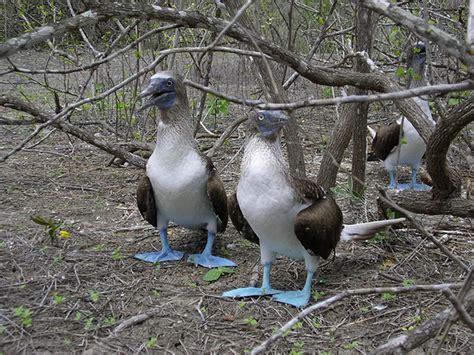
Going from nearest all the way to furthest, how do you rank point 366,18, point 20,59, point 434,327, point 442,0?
A: point 434,327, point 366,18, point 442,0, point 20,59

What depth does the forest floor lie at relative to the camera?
294 cm

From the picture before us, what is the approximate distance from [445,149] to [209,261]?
5.37ft

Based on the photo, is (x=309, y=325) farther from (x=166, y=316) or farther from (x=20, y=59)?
(x=20, y=59)

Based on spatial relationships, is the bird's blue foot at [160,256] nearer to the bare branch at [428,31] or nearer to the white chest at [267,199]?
the white chest at [267,199]

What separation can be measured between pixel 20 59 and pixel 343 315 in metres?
10.9

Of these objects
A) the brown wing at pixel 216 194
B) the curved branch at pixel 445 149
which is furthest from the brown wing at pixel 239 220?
the curved branch at pixel 445 149

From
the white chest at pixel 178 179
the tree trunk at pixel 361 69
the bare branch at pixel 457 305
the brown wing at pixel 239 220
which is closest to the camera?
the bare branch at pixel 457 305

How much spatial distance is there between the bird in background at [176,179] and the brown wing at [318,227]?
79 cm

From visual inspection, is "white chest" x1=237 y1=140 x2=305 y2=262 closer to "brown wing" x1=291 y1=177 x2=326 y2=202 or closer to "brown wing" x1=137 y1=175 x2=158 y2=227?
"brown wing" x1=291 y1=177 x2=326 y2=202

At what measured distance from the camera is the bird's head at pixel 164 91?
150 inches

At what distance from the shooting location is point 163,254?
13.0ft

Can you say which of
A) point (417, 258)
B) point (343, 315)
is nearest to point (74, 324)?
point (343, 315)

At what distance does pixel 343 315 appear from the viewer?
3.19 meters

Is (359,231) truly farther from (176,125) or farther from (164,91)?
(164,91)
